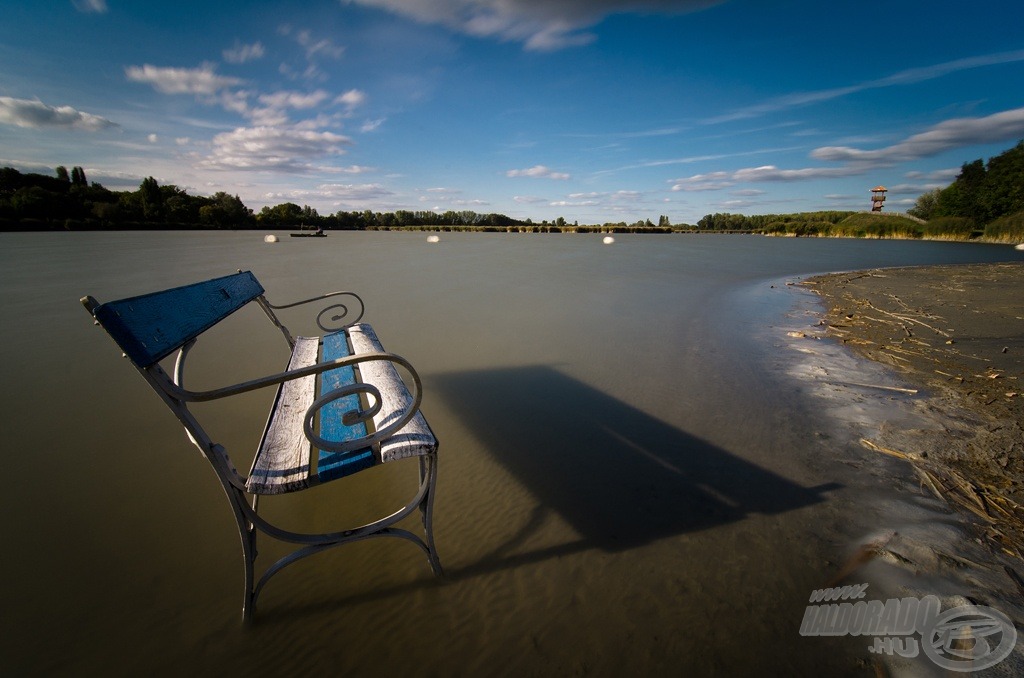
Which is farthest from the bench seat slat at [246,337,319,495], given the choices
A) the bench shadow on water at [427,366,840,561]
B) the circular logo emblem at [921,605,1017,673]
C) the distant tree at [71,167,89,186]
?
the distant tree at [71,167,89,186]

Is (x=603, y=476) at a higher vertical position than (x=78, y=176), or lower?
lower

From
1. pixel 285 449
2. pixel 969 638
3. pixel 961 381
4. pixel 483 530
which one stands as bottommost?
pixel 483 530

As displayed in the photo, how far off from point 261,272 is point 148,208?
2934 inches

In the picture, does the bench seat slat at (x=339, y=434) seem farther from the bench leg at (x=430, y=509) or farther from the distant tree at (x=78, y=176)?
the distant tree at (x=78, y=176)

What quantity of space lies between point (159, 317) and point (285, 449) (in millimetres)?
909

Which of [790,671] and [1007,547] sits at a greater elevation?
[1007,547]

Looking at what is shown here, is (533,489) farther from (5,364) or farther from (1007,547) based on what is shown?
(5,364)

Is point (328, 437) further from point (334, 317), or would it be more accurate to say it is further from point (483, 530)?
point (334, 317)

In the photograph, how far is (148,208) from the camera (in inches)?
2534

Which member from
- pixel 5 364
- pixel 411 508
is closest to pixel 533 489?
pixel 411 508

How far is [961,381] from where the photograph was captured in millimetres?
4656

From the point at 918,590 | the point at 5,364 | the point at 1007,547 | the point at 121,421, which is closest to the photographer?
the point at 918,590

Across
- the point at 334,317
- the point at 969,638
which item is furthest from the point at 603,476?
the point at 334,317

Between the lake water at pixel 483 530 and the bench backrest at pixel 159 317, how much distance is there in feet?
4.54
